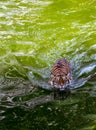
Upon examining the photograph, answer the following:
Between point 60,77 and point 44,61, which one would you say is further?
point 44,61

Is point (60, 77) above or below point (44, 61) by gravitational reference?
above

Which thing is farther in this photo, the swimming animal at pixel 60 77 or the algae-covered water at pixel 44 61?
the swimming animal at pixel 60 77

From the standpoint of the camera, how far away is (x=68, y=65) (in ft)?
23.1

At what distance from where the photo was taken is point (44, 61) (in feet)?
24.9

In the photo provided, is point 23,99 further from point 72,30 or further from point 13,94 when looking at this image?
point 72,30

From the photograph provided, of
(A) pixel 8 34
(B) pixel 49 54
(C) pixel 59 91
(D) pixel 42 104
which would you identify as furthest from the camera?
(A) pixel 8 34

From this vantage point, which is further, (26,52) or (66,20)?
(66,20)

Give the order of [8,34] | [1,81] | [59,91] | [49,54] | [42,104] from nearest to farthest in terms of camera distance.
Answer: [42,104] < [59,91] < [1,81] < [49,54] < [8,34]

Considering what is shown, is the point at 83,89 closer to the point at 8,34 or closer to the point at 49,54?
the point at 49,54

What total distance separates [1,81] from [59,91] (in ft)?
3.41

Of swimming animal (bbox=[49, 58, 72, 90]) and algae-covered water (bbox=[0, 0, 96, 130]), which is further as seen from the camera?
swimming animal (bbox=[49, 58, 72, 90])

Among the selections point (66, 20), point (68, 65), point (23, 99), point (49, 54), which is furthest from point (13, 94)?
point (66, 20)

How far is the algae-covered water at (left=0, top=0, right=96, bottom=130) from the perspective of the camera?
551 cm

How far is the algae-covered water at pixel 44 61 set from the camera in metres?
5.51
